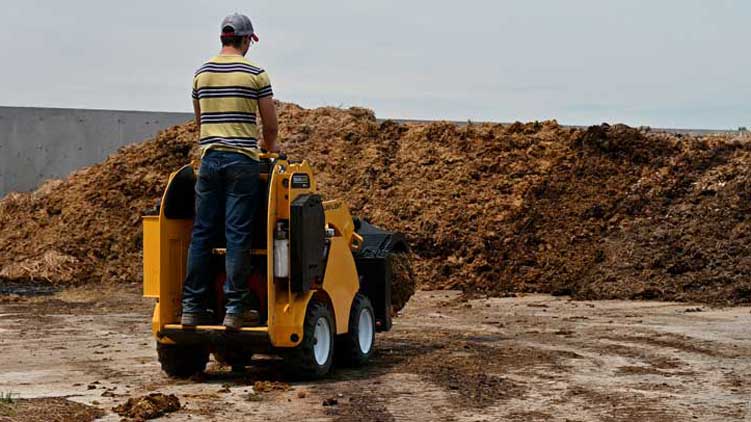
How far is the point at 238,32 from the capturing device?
909 centimetres

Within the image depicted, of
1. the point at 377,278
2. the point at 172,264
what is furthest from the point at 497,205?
the point at 172,264

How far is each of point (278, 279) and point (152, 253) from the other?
1059 millimetres

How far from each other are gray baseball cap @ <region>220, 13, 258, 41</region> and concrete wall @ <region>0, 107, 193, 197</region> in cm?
1845

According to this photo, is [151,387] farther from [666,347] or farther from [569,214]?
[569,214]

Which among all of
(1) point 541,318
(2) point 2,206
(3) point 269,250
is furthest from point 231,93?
(2) point 2,206

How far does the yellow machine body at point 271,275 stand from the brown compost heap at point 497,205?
8.04m

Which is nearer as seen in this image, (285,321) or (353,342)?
(285,321)

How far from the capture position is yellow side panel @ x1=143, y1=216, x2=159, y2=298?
9383 millimetres

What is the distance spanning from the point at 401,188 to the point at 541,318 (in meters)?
7.25

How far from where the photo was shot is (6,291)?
1911 cm

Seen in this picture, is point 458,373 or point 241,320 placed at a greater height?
point 241,320

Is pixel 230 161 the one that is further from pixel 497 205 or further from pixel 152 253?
pixel 497 205

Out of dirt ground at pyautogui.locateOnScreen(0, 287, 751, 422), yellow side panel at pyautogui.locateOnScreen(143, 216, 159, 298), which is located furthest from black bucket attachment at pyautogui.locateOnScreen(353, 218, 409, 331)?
yellow side panel at pyautogui.locateOnScreen(143, 216, 159, 298)

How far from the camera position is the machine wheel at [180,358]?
31.3 ft
